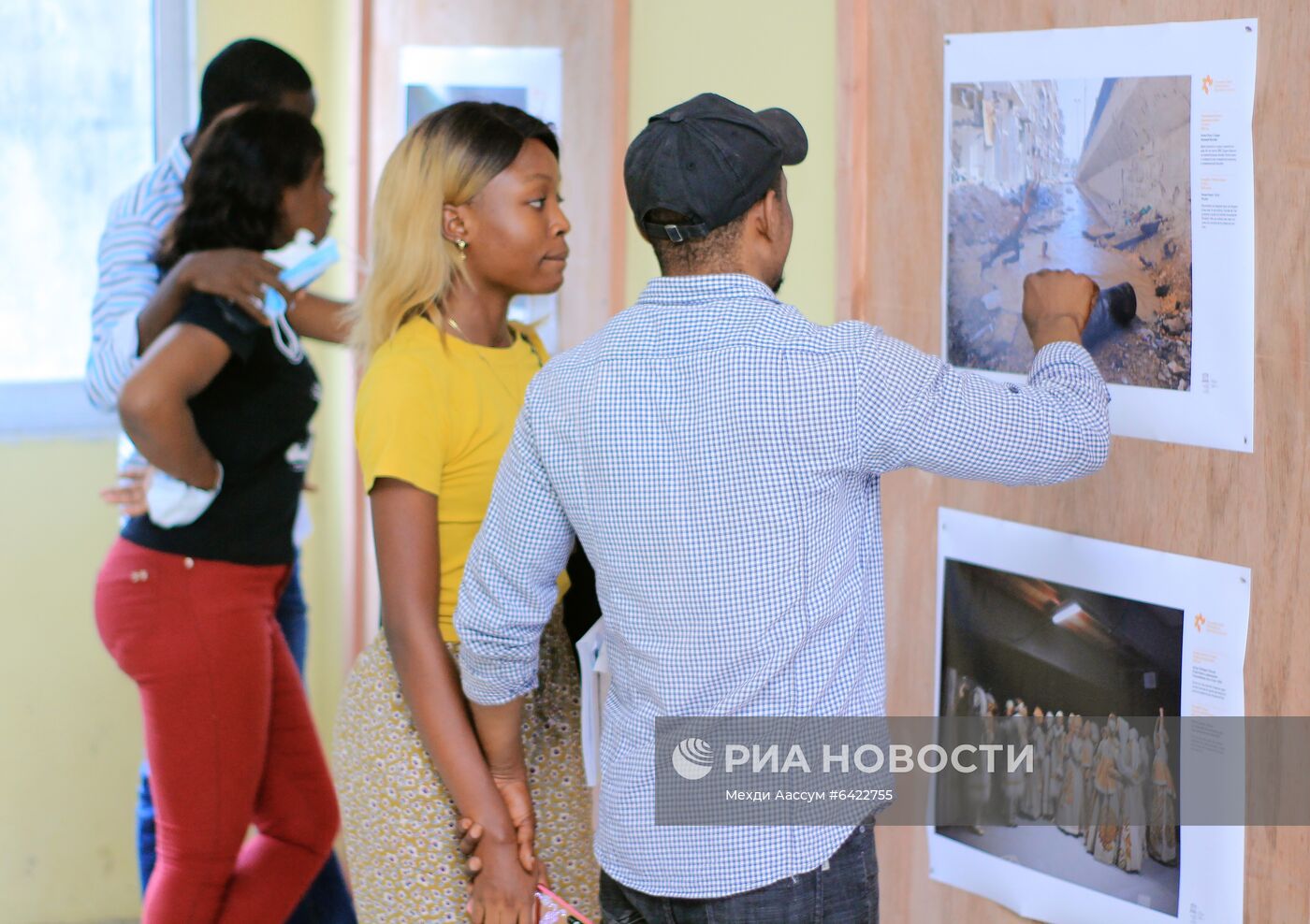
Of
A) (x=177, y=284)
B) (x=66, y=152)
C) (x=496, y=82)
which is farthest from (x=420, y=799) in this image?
(x=66, y=152)

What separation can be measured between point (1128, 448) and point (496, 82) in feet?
5.04

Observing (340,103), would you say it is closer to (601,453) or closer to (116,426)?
(116,426)

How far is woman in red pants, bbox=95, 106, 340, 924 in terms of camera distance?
85.1 inches

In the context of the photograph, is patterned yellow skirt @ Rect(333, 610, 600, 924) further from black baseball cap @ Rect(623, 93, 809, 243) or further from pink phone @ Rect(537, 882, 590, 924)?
black baseball cap @ Rect(623, 93, 809, 243)

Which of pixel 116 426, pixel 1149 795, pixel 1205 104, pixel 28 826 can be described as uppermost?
pixel 1205 104

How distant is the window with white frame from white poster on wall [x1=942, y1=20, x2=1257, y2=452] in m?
2.28

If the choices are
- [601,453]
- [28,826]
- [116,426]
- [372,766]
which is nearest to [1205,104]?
[601,453]

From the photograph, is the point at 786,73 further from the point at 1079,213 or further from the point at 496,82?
the point at 496,82

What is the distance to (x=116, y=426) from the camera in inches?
129

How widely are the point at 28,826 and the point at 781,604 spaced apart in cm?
264

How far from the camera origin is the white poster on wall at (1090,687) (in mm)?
1507

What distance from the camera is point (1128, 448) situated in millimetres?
1585

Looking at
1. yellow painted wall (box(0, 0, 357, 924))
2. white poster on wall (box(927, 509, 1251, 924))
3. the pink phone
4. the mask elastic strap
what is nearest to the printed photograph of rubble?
white poster on wall (box(927, 509, 1251, 924))

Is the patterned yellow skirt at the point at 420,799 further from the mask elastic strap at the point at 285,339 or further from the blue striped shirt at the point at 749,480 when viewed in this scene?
the mask elastic strap at the point at 285,339
